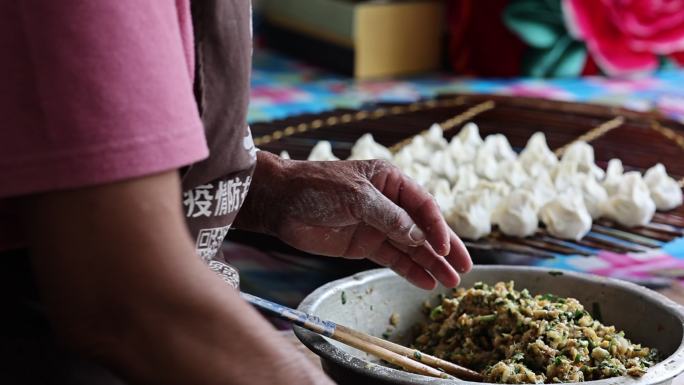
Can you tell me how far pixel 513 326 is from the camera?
1188mm

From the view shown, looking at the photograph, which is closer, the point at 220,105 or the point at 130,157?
the point at 130,157

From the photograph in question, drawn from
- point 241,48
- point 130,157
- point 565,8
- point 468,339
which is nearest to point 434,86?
point 565,8

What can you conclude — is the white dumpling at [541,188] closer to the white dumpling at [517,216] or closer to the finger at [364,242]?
the white dumpling at [517,216]

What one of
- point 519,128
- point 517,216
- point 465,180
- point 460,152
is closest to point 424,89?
point 519,128

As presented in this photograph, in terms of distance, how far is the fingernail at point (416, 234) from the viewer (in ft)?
4.11

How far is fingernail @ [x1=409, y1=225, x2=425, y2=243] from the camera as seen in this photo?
125 cm

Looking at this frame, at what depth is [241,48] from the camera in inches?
33.8

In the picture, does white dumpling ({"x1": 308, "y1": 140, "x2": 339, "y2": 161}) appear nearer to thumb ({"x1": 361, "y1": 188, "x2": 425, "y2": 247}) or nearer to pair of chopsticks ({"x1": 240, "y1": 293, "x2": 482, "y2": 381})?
thumb ({"x1": 361, "y1": 188, "x2": 425, "y2": 247})

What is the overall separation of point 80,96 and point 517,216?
120cm

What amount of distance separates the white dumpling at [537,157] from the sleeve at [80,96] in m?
1.49

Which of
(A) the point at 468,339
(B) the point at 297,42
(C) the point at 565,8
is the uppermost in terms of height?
(A) the point at 468,339

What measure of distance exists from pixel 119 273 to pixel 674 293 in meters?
1.20

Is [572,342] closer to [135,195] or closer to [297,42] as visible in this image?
[135,195]

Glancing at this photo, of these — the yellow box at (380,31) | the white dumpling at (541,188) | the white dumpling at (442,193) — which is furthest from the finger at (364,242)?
the yellow box at (380,31)
